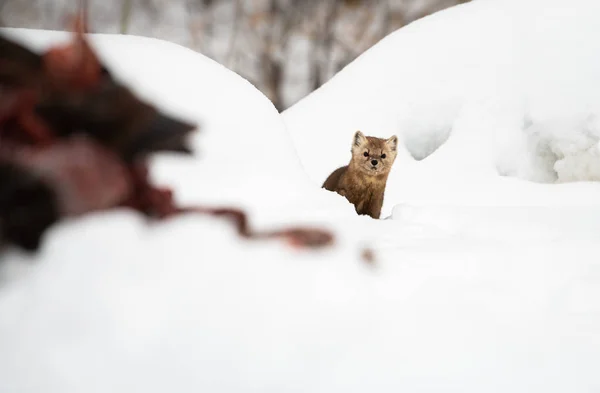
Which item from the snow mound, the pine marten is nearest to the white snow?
the snow mound

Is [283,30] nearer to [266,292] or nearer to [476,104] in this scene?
[476,104]

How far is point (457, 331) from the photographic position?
1.59 feet

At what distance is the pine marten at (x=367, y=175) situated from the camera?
72.8 inches

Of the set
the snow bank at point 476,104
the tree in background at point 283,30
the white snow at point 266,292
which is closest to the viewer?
the white snow at point 266,292

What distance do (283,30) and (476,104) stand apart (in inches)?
89.5

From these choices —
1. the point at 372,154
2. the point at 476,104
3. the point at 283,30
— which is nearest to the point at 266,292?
the point at 372,154

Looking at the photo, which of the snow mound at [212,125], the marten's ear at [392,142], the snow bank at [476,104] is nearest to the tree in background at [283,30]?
the snow bank at [476,104]

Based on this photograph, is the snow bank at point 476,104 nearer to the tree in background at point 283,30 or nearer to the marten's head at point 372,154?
the marten's head at point 372,154

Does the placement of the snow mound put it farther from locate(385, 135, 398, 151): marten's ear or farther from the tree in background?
the tree in background

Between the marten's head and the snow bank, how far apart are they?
18cm

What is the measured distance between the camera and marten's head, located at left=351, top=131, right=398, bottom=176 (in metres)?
1.84

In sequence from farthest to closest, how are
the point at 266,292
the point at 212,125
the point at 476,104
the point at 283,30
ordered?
1. the point at 283,30
2. the point at 476,104
3. the point at 212,125
4. the point at 266,292

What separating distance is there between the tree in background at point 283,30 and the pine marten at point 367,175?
2214 mm

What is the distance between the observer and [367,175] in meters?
1.88
